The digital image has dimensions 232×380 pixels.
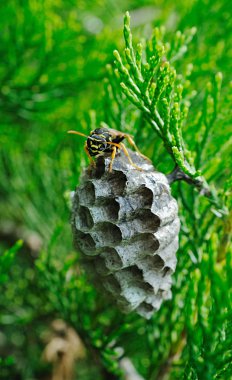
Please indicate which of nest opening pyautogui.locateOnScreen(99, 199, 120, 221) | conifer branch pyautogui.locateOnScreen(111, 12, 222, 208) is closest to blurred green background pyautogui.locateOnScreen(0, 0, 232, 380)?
conifer branch pyautogui.locateOnScreen(111, 12, 222, 208)

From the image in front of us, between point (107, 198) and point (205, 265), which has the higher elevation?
point (107, 198)

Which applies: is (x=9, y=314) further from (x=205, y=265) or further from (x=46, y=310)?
(x=205, y=265)

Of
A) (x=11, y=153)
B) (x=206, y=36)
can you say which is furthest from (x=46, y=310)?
(x=206, y=36)

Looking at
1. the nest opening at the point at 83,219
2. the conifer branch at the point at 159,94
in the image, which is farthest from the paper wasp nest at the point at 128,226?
the conifer branch at the point at 159,94

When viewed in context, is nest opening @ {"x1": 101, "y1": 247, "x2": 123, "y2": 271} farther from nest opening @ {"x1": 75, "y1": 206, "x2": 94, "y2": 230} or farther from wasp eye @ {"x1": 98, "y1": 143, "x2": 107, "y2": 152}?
wasp eye @ {"x1": 98, "y1": 143, "x2": 107, "y2": 152}

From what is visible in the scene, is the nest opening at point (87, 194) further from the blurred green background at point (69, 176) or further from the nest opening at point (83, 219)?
the blurred green background at point (69, 176)

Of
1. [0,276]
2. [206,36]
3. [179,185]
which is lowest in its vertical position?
[0,276]

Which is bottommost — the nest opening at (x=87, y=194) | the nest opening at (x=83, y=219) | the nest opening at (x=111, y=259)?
the nest opening at (x=111, y=259)
